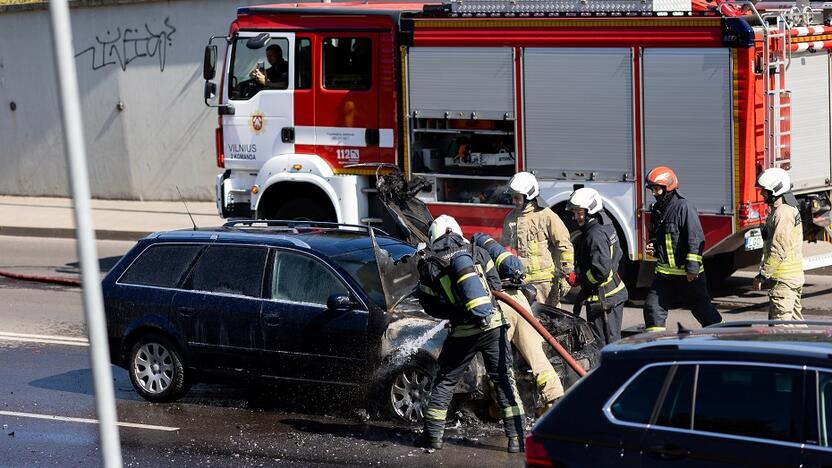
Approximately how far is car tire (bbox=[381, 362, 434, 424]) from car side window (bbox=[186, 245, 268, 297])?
49.9 inches

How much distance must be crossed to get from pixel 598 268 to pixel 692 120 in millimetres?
3091

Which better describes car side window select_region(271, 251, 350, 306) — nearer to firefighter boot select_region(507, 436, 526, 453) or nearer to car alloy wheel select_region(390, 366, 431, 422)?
car alloy wheel select_region(390, 366, 431, 422)

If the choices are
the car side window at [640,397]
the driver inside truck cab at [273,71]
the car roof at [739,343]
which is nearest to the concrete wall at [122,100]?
the driver inside truck cab at [273,71]

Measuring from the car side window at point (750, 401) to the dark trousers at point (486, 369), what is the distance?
9.43 ft

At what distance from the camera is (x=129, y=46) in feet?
72.9

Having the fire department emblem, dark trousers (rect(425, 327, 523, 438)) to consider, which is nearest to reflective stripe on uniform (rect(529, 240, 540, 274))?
dark trousers (rect(425, 327, 523, 438))

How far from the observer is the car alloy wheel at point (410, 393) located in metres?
8.73

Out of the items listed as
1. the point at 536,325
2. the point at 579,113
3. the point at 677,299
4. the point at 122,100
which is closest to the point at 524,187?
the point at 677,299

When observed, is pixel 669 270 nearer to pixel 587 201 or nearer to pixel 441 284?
pixel 587 201

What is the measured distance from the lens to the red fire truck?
474 inches

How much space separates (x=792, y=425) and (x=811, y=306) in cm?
788

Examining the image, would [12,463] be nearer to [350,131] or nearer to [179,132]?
[350,131]

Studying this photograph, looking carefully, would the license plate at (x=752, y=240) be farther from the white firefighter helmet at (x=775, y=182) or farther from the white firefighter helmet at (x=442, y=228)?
the white firefighter helmet at (x=442, y=228)

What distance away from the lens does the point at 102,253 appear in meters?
18.1
